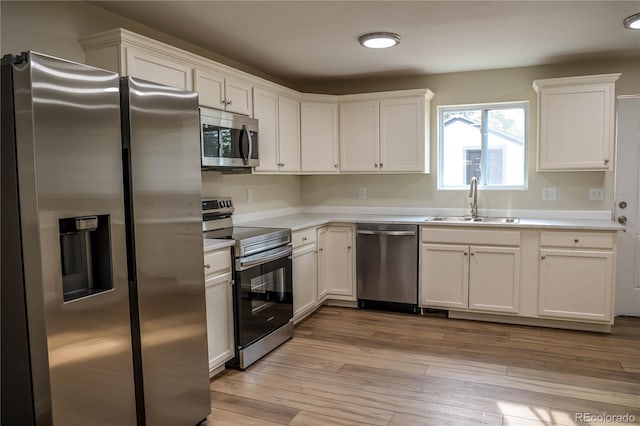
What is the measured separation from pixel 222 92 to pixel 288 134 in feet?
3.59

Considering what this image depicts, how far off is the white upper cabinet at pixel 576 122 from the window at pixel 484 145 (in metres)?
0.42

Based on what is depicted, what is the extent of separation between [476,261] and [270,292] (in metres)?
1.84

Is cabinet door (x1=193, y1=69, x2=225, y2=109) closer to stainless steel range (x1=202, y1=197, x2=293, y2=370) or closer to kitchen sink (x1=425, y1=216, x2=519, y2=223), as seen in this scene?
stainless steel range (x1=202, y1=197, x2=293, y2=370)

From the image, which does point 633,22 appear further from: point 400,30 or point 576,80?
point 400,30

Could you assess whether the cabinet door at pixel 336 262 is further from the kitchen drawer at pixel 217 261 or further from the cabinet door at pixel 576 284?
the cabinet door at pixel 576 284

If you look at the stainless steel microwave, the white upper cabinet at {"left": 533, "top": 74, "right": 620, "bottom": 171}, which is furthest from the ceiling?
the stainless steel microwave

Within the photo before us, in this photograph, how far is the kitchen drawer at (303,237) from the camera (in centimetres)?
374

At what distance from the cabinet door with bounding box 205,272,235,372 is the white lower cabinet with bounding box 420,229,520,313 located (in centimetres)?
192

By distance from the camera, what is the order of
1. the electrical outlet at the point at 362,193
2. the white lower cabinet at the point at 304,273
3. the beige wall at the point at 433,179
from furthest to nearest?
the electrical outlet at the point at 362,193 < the beige wall at the point at 433,179 < the white lower cabinet at the point at 304,273

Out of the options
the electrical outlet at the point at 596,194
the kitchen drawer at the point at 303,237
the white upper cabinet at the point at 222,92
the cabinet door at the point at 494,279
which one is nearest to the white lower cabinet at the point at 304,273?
the kitchen drawer at the point at 303,237

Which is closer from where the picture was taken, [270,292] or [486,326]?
[270,292]

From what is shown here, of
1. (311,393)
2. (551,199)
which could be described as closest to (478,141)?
(551,199)

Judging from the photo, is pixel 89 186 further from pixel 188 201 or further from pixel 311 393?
pixel 311 393

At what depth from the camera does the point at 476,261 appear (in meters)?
3.92
